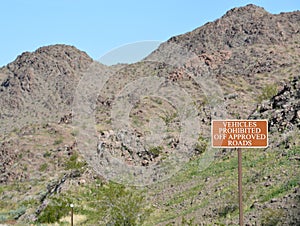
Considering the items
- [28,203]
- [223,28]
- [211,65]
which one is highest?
[223,28]

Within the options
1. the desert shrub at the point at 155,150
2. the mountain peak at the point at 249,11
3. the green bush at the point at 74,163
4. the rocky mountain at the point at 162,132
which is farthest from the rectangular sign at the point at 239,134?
the mountain peak at the point at 249,11

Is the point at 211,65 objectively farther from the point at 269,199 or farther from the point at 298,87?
the point at 269,199

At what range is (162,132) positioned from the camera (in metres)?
44.5

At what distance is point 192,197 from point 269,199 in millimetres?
6487

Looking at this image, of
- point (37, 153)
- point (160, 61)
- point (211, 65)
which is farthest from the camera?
point (160, 61)

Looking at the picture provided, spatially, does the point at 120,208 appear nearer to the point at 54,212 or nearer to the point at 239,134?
the point at 54,212

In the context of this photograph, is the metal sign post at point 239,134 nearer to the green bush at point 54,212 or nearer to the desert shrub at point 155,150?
the green bush at point 54,212

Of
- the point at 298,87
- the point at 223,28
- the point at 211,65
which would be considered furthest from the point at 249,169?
the point at 223,28

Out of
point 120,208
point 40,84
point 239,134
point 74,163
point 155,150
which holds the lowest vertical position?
point 120,208

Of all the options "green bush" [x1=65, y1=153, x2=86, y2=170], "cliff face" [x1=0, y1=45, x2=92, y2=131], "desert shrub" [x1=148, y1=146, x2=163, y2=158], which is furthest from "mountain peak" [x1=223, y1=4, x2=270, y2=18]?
"desert shrub" [x1=148, y1=146, x2=163, y2=158]

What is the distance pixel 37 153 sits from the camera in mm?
49750

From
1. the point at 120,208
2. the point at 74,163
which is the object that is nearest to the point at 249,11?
the point at 74,163

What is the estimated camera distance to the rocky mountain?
21.3 m

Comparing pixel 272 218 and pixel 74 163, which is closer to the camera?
pixel 272 218
